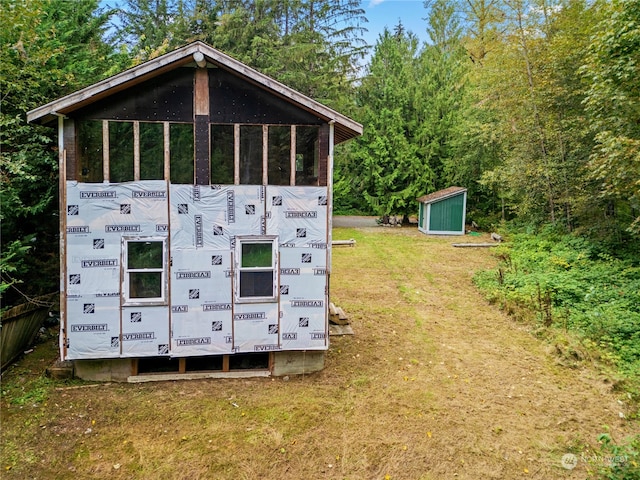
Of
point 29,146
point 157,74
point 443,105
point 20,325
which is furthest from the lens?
point 443,105

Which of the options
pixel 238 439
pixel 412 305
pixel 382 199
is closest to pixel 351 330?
pixel 412 305

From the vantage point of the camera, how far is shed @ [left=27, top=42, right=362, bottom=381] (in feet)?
21.0

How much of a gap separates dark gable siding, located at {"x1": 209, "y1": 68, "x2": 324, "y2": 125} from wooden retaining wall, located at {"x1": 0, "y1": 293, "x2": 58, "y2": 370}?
483 cm

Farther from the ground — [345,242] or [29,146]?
[29,146]

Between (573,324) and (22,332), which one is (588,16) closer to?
(573,324)

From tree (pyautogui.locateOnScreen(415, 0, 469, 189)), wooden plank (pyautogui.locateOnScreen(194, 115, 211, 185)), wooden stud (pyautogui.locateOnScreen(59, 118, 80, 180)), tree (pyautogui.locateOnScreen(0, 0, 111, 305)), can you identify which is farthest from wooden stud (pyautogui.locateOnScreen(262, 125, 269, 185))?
tree (pyautogui.locateOnScreen(415, 0, 469, 189))

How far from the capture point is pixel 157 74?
6.31m

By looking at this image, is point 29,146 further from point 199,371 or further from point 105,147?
point 199,371

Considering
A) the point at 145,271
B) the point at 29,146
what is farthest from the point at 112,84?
the point at 29,146

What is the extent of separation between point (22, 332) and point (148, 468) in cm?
450

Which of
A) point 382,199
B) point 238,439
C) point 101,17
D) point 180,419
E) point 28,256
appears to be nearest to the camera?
point 238,439

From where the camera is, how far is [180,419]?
5789 millimetres

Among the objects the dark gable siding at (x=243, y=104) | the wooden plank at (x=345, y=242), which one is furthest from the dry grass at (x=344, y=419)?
the wooden plank at (x=345, y=242)

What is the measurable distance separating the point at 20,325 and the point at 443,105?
22123mm
